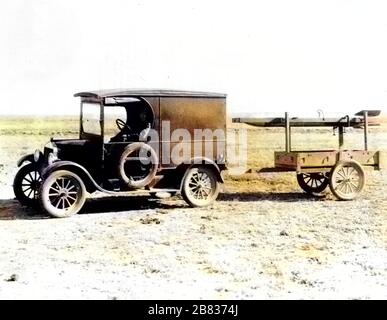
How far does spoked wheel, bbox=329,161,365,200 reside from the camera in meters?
10.4

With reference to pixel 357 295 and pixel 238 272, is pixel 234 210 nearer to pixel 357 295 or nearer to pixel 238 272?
pixel 238 272

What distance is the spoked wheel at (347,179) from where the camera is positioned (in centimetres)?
1045

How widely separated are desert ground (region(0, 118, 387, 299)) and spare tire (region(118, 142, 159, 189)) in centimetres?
58

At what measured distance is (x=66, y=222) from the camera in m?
8.55

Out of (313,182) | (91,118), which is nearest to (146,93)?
(91,118)

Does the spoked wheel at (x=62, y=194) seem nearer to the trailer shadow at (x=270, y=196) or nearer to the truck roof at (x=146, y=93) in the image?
the truck roof at (x=146, y=93)

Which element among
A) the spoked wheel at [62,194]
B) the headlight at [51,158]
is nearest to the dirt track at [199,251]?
the spoked wheel at [62,194]

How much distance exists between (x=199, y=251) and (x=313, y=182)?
217 inches

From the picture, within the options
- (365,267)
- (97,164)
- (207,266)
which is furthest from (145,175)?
(365,267)

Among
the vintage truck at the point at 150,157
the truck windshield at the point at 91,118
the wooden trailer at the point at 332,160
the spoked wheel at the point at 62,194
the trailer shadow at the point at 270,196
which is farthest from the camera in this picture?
the trailer shadow at the point at 270,196

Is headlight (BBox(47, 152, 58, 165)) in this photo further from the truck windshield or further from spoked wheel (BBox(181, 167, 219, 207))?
spoked wheel (BBox(181, 167, 219, 207))

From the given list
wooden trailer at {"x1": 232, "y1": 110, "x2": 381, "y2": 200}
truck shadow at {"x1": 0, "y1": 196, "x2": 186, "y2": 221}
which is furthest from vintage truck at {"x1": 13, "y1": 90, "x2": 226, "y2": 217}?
wooden trailer at {"x1": 232, "y1": 110, "x2": 381, "y2": 200}

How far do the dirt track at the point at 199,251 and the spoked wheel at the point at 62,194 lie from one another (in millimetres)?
196

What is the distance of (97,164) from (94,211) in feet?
2.82
